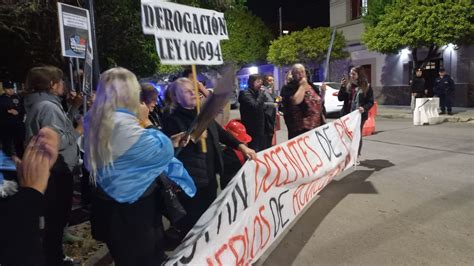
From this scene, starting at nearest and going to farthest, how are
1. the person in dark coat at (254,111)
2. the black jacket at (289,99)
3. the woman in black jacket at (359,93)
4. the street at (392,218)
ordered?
1. the street at (392,218)
2. the black jacket at (289,99)
3. the person in dark coat at (254,111)
4. the woman in black jacket at (359,93)

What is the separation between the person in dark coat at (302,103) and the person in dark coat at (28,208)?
3.99m

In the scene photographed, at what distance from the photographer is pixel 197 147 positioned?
10.6ft

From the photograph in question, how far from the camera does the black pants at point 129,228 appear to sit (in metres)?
2.35

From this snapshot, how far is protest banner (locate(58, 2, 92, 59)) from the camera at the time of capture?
5.39 meters

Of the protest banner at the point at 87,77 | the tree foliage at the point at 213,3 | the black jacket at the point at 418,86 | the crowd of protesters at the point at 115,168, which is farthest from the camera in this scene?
the black jacket at the point at 418,86

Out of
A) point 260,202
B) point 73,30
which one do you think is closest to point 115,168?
point 260,202

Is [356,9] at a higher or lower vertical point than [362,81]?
higher

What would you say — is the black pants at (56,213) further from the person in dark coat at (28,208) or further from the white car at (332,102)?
the white car at (332,102)

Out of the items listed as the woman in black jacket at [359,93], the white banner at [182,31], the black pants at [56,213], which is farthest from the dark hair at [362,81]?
the black pants at [56,213]

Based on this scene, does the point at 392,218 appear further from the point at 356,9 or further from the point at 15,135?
the point at 356,9

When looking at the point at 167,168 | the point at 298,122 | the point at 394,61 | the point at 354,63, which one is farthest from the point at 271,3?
the point at 167,168

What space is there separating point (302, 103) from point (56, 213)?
3.30 m

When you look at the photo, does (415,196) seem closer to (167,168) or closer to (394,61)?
(167,168)

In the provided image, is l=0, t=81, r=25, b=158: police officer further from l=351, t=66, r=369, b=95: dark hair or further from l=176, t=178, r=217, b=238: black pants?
l=351, t=66, r=369, b=95: dark hair
